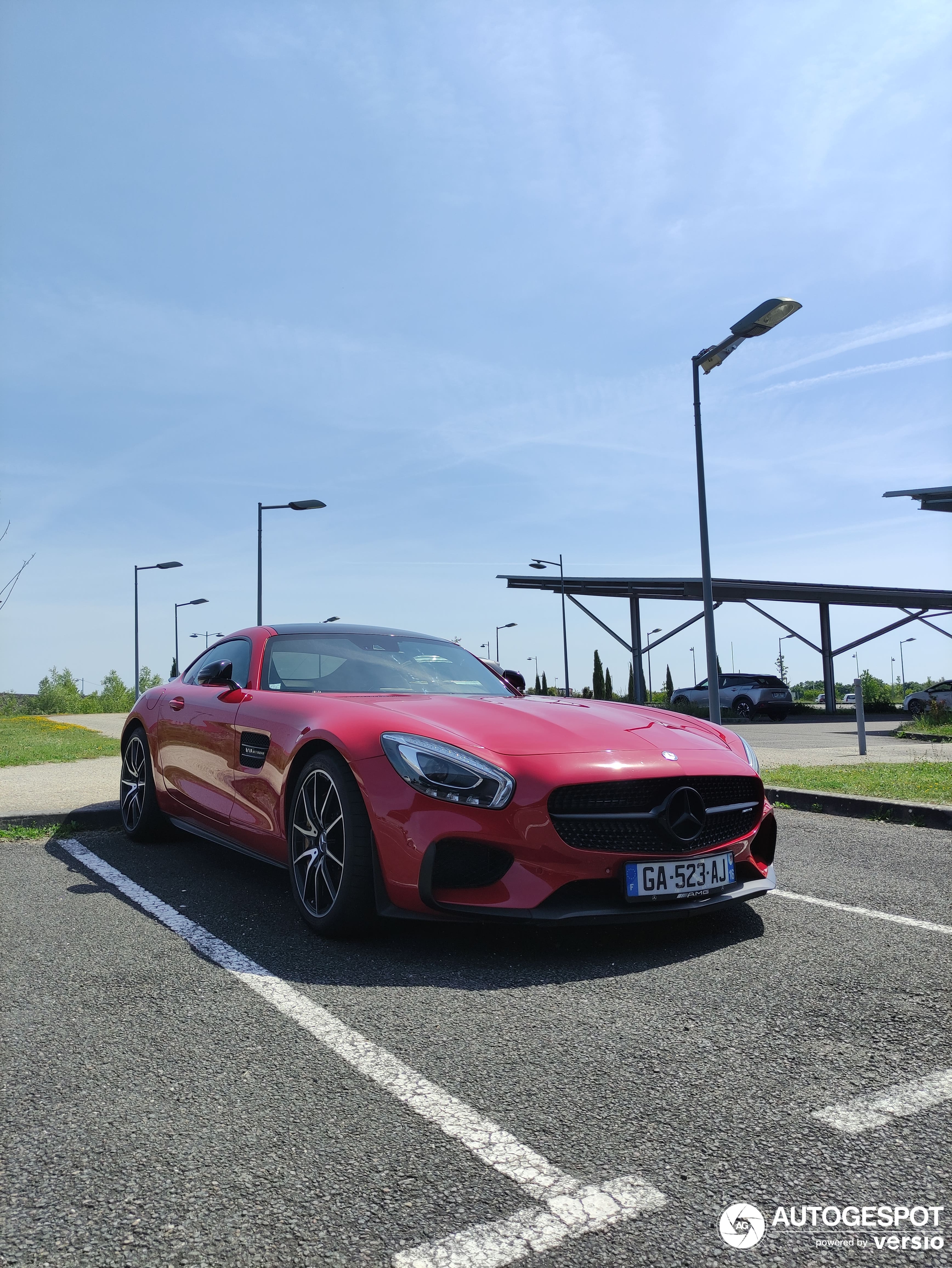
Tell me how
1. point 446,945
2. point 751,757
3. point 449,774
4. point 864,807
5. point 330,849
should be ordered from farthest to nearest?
1. point 864,807
2. point 751,757
3. point 330,849
4. point 446,945
5. point 449,774

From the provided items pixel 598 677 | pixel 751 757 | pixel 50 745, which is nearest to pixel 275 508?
pixel 50 745

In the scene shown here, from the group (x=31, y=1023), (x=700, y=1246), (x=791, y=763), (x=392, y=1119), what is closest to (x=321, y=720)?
(x=31, y=1023)

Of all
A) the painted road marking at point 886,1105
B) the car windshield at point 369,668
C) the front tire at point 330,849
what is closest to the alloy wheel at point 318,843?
the front tire at point 330,849

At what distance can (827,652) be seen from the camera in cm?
3297

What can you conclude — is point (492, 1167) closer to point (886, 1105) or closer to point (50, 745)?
point (886, 1105)

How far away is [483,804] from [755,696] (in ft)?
103

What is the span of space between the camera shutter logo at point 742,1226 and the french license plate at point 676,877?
160cm

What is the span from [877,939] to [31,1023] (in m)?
3.03

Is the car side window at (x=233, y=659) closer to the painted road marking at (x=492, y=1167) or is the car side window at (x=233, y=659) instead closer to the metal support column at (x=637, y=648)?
the painted road marking at (x=492, y=1167)

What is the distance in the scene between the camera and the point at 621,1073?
2.43 meters

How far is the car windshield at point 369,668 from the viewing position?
190 inches

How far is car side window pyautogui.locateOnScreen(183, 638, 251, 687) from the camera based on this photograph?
17.0 feet

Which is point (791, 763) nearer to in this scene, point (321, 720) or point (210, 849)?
point (210, 849)

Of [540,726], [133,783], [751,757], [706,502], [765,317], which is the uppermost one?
[765,317]
